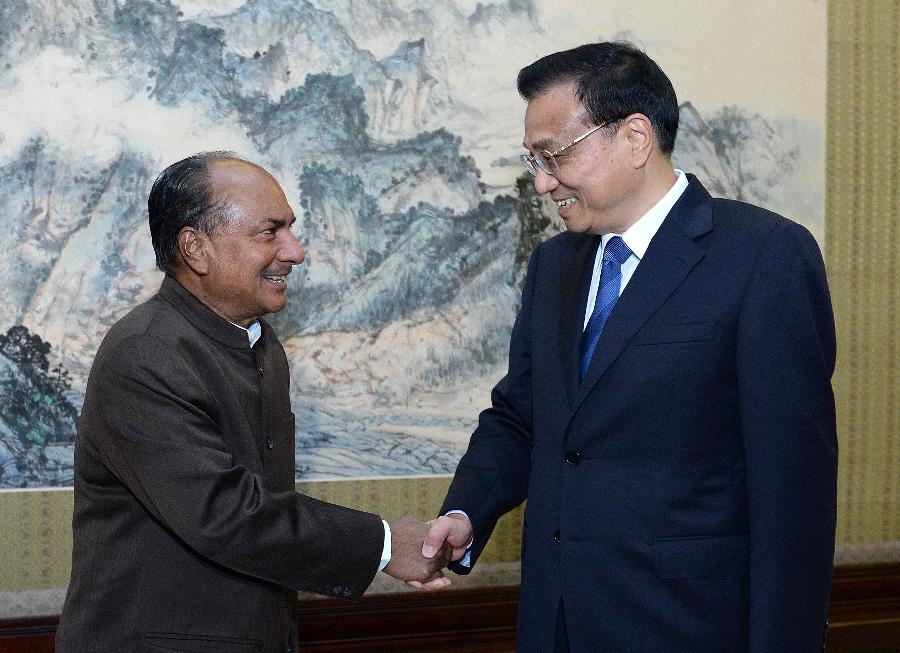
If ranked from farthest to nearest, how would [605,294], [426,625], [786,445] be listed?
[426,625], [605,294], [786,445]

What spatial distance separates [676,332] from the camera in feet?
7.16

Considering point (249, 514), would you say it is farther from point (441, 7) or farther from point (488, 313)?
point (441, 7)

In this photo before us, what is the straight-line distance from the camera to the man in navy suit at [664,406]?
6.85 feet

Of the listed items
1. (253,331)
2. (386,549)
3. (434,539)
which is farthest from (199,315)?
(434,539)

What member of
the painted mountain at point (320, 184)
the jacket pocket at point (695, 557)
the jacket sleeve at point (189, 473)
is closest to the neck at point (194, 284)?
the jacket sleeve at point (189, 473)

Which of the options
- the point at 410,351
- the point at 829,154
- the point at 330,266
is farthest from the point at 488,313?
the point at 829,154

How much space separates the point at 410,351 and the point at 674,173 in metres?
1.97

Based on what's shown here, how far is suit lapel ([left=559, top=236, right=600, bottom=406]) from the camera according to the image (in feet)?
7.70

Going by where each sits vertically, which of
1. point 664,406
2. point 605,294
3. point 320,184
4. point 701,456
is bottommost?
point 701,456

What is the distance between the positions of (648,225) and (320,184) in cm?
200

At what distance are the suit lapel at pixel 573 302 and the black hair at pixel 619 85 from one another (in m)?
0.33

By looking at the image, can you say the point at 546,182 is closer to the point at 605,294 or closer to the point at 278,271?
the point at 605,294

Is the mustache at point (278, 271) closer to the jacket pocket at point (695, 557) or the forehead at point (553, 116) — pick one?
the forehead at point (553, 116)

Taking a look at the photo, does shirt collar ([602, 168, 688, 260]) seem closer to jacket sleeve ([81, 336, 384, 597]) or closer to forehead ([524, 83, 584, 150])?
forehead ([524, 83, 584, 150])
